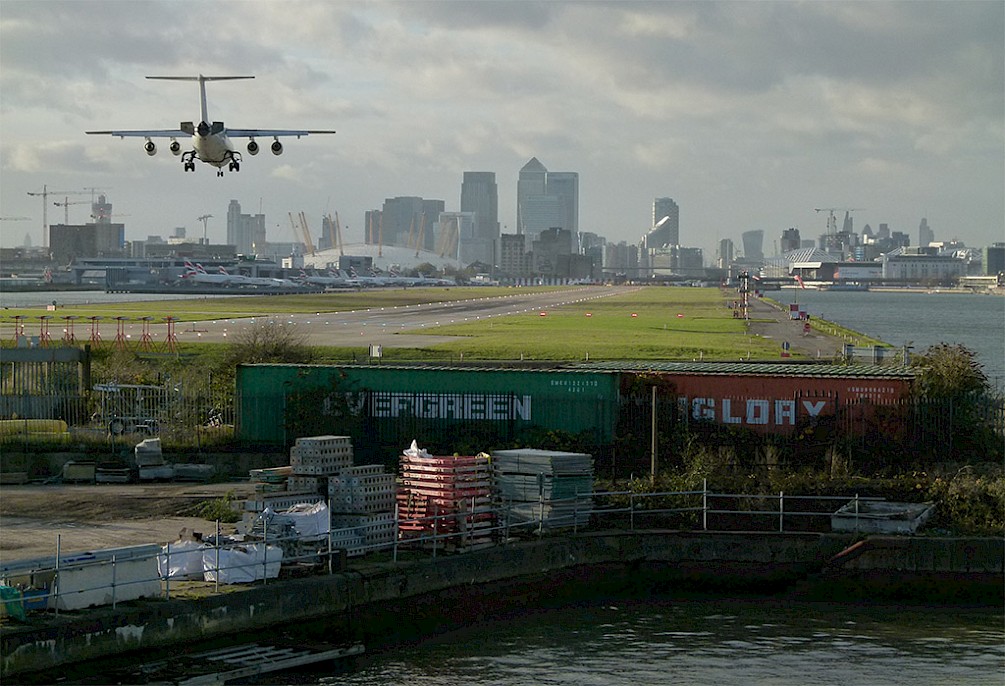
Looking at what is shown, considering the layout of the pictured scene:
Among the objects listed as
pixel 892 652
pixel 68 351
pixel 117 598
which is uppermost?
pixel 68 351

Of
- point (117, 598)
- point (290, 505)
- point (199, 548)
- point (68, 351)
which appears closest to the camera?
point (117, 598)

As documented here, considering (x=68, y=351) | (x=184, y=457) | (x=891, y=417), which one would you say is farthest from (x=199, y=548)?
(x=68, y=351)

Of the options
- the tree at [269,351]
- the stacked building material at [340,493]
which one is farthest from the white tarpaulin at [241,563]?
the tree at [269,351]

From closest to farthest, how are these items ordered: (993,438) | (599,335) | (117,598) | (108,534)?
(117,598) → (108,534) → (993,438) → (599,335)

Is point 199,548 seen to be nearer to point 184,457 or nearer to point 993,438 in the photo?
point 184,457

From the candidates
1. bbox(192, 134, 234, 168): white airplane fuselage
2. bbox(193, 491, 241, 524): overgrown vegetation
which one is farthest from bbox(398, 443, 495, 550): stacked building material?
bbox(192, 134, 234, 168): white airplane fuselage

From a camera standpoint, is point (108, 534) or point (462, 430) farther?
point (462, 430)

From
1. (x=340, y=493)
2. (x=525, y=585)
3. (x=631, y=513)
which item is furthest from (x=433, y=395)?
(x=525, y=585)
